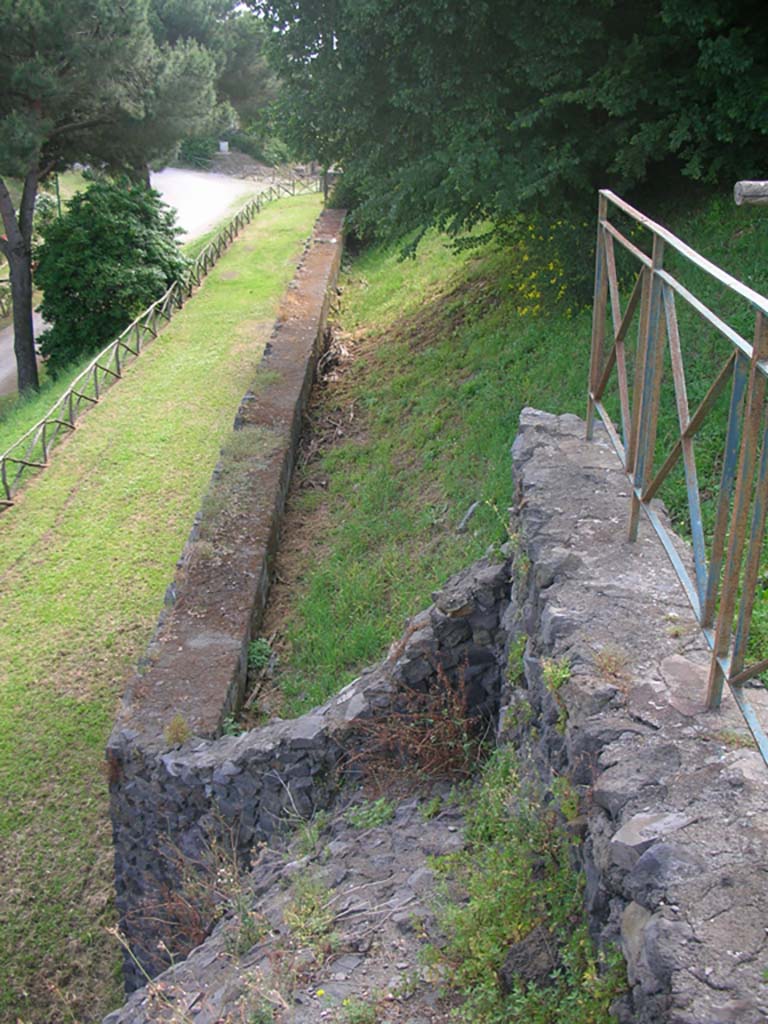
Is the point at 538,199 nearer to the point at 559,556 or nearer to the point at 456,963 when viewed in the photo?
the point at 559,556

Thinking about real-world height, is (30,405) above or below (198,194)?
below

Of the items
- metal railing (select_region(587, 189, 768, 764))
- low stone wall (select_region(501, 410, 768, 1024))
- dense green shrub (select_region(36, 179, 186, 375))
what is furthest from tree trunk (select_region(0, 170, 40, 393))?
low stone wall (select_region(501, 410, 768, 1024))

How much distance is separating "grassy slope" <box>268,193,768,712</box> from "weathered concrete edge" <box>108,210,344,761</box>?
1.56 ft

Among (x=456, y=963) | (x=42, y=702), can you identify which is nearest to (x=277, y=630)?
(x=42, y=702)

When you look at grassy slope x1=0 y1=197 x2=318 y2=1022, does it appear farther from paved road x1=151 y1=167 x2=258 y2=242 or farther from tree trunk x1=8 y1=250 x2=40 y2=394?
paved road x1=151 y1=167 x2=258 y2=242

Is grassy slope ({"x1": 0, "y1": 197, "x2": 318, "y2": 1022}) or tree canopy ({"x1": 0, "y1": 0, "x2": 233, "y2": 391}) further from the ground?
tree canopy ({"x1": 0, "y1": 0, "x2": 233, "y2": 391})

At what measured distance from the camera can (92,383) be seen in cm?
1472

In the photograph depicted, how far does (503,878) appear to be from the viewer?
302cm

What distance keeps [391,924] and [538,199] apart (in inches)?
285

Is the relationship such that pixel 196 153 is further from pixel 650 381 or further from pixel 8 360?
pixel 650 381

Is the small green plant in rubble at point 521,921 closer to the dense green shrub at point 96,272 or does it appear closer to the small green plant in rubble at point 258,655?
the small green plant in rubble at point 258,655

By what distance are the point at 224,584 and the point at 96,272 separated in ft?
41.4

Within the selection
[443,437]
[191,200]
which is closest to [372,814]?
[443,437]

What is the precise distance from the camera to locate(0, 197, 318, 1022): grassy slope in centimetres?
604
